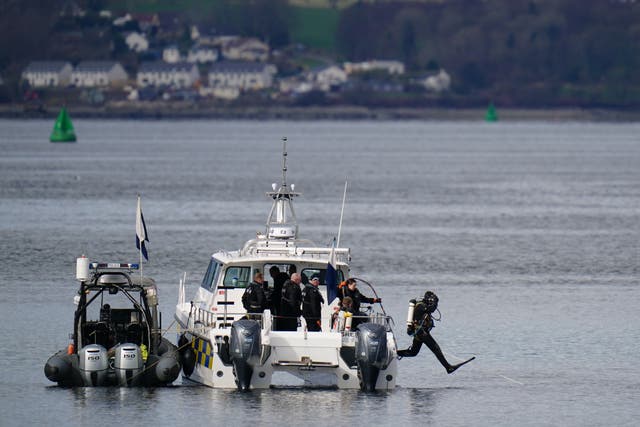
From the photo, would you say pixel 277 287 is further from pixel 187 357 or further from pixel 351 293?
pixel 187 357

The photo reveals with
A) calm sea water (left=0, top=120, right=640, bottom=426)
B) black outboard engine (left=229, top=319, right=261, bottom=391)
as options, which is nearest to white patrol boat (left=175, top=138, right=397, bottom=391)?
black outboard engine (left=229, top=319, right=261, bottom=391)

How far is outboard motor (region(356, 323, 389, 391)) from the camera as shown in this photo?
31.8 meters

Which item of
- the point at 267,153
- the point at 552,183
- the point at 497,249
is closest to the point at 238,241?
the point at 497,249

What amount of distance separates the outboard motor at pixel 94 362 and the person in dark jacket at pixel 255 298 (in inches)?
Answer: 131

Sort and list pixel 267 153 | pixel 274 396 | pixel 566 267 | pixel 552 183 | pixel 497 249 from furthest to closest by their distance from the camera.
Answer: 1. pixel 267 153
2. pixel 552 183
3. pixel 497 249
4. pixel 566 267
5. pixel 274 396

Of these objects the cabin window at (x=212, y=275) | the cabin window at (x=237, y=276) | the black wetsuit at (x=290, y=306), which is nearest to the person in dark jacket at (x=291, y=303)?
the black wetsuit at (x=290, y=306)

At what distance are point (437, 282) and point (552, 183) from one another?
70.7m

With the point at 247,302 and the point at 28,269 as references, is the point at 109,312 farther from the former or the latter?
the point at 28,269

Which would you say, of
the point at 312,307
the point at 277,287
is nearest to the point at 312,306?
the point at 312,307

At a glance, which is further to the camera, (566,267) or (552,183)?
(552,183)

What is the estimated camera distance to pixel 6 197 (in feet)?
327

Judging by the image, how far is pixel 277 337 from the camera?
32094mm

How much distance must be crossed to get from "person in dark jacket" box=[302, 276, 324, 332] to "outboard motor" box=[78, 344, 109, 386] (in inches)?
179

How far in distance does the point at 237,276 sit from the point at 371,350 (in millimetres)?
4575
